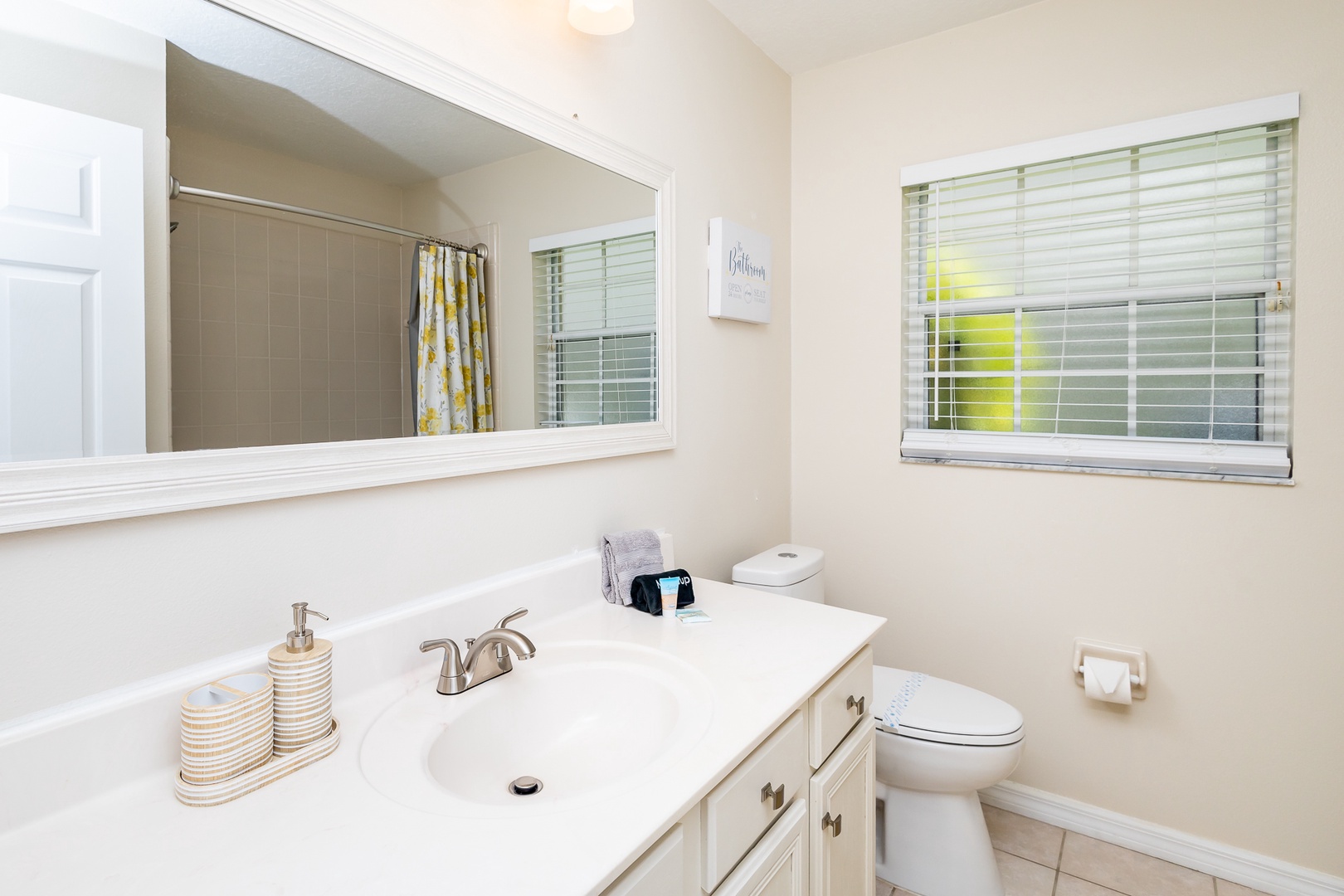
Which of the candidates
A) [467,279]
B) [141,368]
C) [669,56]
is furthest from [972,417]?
→ [141,368]

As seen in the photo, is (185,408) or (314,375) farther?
(314,375)

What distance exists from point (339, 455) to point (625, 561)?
686mm

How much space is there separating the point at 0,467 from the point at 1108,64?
2.52 m

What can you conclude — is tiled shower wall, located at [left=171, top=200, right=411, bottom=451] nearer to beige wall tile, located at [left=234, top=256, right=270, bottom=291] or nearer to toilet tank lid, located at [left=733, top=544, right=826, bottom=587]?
beige wall tile, located at [left=234, top=256, right=270, bottom=291]

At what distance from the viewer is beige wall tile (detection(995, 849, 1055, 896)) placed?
5.84 feet

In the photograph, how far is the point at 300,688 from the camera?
90 centimetres

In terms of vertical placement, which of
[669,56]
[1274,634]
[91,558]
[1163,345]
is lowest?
[1274,634]

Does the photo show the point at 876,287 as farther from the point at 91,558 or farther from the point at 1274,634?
the point at 91,558

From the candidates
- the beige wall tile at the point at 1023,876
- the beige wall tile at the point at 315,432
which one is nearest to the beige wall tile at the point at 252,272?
the beige wall tile at the point at 315,432

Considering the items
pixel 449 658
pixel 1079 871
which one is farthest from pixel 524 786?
pixel 1079 871

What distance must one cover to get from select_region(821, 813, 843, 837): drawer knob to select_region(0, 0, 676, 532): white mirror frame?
2.89ft

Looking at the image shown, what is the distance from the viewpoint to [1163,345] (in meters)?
1.88

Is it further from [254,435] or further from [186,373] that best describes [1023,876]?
[186,373]

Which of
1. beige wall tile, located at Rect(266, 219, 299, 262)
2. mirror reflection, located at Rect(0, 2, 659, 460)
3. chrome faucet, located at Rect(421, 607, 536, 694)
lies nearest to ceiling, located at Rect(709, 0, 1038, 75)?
mirror reflection, located at Rect(0, 2, 659, 460)
